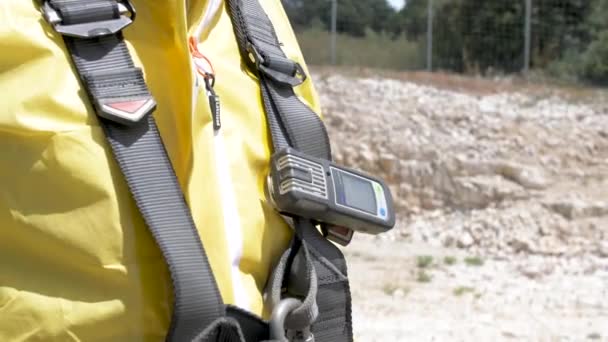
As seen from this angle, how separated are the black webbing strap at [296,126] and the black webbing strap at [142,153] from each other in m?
0.19

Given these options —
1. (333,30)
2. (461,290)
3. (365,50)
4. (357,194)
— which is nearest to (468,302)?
(461,290)

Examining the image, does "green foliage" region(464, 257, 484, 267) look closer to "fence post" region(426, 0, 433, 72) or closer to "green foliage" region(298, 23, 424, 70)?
"green foliage" region(298, 23, 424, 70)

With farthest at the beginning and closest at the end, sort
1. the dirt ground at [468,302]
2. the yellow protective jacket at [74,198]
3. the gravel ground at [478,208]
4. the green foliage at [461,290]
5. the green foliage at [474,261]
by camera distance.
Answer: the green foliage at [474,261], the green foliage at [461,290], the gravel ground at [478,208], the dirt ground at [468,302], the yellow protective jacket at [74,198]

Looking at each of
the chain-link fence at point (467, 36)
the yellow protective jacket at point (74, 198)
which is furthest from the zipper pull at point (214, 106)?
the chain-link fence at point (467, 36)

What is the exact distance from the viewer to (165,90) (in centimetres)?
98

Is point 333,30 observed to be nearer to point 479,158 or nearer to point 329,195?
point 479,158

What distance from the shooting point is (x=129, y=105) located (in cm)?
92

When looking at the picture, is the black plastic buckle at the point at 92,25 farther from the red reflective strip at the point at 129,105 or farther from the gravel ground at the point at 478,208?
the gravel ground at the point at 478,208

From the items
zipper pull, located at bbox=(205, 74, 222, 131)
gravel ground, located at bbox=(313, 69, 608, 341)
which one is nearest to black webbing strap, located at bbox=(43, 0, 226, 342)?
zipper pull, located at bbox=(205, 74, 222, 131)

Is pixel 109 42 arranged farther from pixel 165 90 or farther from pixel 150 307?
pixel 150 307

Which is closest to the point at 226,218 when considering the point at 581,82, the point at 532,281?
the point at 532,281

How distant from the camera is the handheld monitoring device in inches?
41.6

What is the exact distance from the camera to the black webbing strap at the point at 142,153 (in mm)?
906

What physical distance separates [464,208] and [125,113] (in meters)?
7.35
